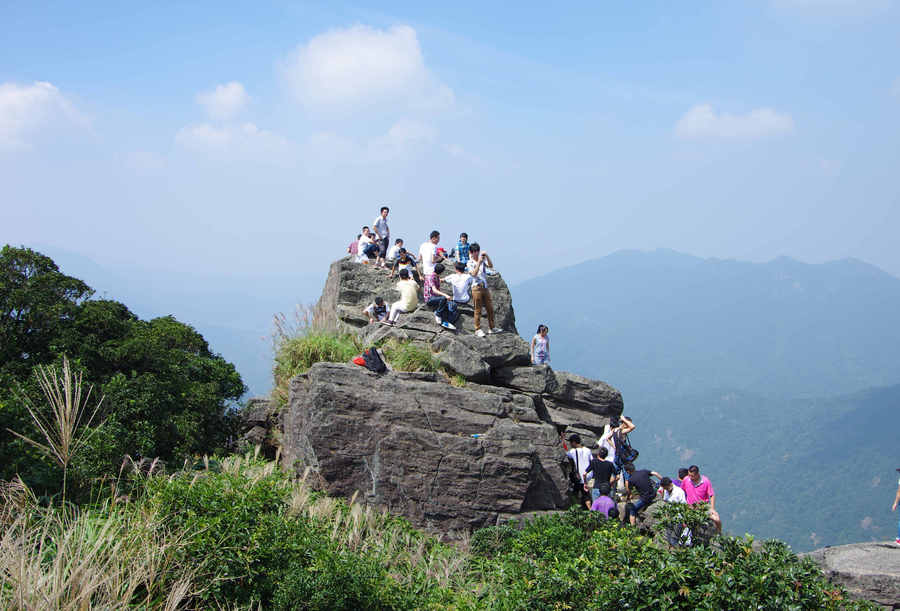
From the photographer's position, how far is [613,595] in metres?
6.62

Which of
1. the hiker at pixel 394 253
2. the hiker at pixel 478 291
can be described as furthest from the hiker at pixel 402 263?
the hiker at pixel 478 291

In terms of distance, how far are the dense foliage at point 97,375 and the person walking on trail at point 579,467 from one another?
707 cm

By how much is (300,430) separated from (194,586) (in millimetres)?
5113

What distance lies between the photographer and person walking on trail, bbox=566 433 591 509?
527 inches

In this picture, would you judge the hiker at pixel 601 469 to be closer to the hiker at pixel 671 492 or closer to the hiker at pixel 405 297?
the hiker at pixel 671 492

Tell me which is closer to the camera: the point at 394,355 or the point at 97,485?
the point at 97,485

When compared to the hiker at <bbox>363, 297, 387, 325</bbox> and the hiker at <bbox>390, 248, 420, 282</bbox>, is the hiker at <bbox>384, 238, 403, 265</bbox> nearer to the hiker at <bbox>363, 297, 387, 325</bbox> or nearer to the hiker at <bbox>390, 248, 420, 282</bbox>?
the hiker at <bbox>390, 248, 420, 282</bbox>

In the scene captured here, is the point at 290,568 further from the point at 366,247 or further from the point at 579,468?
the point at 366,247

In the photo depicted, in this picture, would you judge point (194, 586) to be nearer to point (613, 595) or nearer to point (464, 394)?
point (613, 595)

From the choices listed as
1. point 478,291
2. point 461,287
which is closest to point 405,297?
point 461,287

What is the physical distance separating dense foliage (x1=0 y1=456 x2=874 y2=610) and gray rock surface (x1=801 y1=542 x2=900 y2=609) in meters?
3.72

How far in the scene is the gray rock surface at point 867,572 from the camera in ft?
32.5

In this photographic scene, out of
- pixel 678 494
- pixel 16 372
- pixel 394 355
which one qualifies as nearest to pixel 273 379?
pixel 394 355

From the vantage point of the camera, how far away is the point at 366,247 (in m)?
21.6
